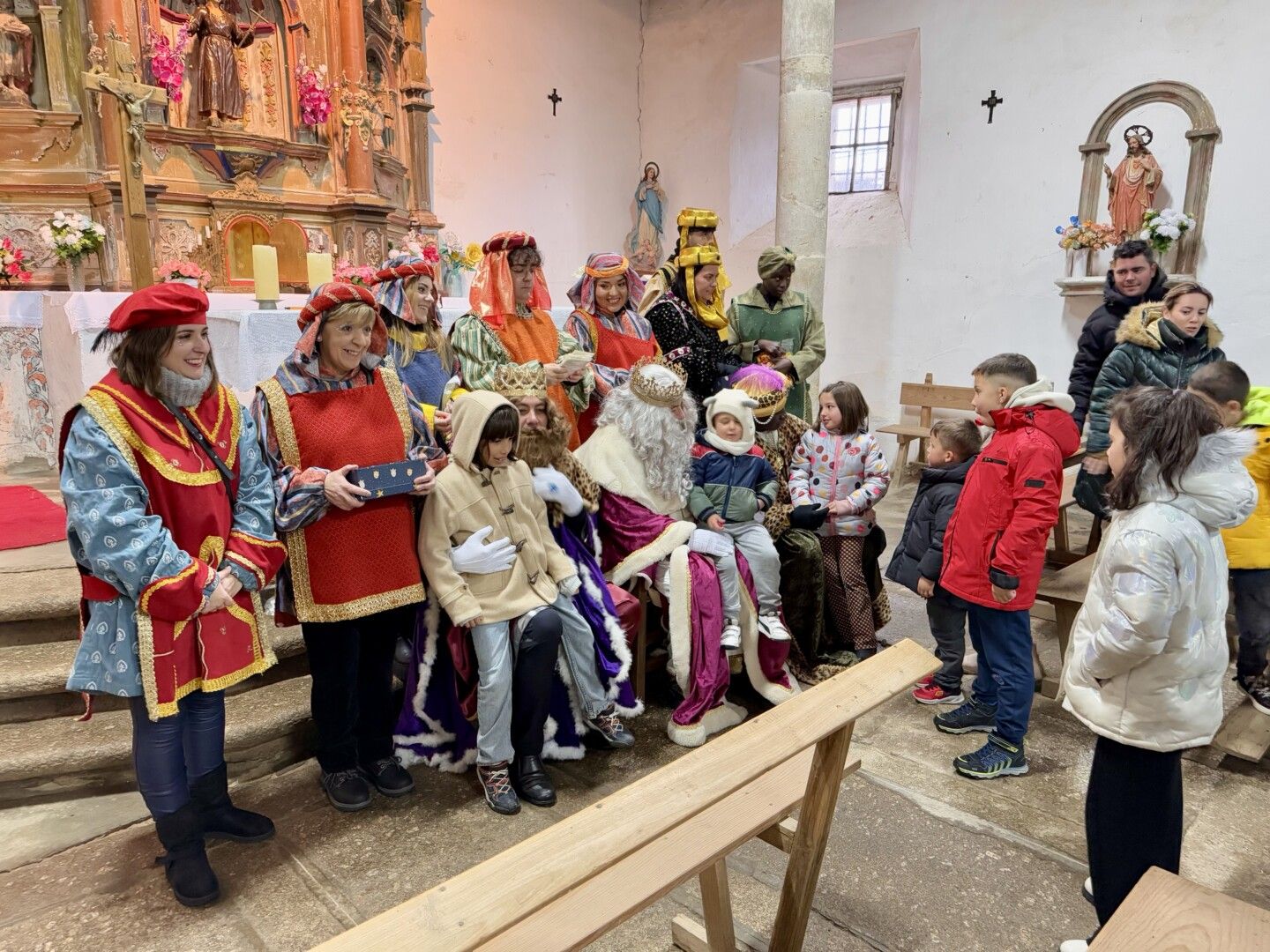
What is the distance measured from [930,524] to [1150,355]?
1480mm

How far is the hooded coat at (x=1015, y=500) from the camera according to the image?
2.90 m

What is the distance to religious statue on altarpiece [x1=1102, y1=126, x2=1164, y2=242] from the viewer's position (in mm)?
6801

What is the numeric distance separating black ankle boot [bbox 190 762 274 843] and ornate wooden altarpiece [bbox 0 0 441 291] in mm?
3463

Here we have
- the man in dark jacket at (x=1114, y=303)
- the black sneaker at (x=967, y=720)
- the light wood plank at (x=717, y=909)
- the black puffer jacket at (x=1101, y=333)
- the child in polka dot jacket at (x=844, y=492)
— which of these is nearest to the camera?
the light wood plank at (x=717, y=909)

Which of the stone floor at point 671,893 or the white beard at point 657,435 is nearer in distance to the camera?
the stone floor at point 671,893

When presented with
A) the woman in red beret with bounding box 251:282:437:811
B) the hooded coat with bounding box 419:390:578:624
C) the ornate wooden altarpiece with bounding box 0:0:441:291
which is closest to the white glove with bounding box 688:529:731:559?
the hooded coat with bounding box 419:390:578:624

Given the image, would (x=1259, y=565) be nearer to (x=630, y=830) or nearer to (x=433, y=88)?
(x=630, y=830)

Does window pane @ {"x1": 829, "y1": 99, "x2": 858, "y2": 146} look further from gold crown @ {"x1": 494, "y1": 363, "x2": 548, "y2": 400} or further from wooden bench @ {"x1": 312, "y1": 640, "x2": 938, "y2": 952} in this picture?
wooden bench @ {"x1": 312, "y1": 640, "x2": 938, "y2": 952}

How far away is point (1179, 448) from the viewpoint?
6.25ft

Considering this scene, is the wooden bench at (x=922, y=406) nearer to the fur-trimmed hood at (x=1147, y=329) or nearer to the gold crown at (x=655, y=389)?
the fur-trimmed hood at (x=1147, y=329)

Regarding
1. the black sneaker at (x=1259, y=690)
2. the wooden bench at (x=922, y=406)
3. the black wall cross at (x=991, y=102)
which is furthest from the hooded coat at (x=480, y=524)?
the black wall cross at (x=991, y=102)

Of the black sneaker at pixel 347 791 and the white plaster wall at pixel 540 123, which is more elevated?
the white plaster wall at pixel 540 123

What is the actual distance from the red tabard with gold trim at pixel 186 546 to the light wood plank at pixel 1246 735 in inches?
134

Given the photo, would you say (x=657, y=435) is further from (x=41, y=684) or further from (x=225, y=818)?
(x=41, y=684)
